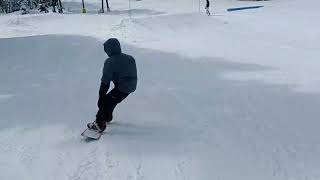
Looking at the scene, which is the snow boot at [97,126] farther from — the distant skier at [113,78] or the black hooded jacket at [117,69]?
the black hooded jacket at [117,69]

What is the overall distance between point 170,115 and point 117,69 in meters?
2.03

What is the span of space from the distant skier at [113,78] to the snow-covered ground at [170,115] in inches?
15.1

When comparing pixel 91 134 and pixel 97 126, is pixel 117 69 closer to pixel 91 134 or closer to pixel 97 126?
pixel 97 126

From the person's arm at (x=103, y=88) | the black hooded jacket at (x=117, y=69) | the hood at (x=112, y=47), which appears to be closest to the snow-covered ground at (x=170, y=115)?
the person's arm at (x=103, y=88)

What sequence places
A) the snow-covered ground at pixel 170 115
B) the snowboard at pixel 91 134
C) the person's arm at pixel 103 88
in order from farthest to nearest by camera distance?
the person's arm at pixel 103 88 < the snowboard at pixel 91 134 < the snow-covered ground at pixel 170 115

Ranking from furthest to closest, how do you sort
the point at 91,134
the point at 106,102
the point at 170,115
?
the point at 170,115, the point at 106,102, the point at 91,134

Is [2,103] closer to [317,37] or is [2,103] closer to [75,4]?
[317,37]

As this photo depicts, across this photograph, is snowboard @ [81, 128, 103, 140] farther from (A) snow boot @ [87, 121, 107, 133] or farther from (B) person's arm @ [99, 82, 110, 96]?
(B) person's arm @ [99, 82, 110, 96]

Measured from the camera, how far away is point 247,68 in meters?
16.2

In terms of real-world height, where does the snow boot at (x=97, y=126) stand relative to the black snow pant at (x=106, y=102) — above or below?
below

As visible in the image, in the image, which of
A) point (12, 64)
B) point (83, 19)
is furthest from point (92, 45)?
point (83, 19)

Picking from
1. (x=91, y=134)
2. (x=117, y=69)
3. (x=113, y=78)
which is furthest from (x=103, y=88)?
(x=91, y=134)

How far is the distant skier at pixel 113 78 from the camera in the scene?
318 inches

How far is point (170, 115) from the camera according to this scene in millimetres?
9703
